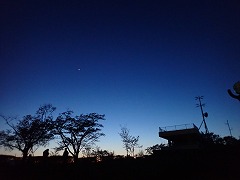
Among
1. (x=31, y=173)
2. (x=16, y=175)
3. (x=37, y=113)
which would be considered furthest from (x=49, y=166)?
(x=37, y=113)

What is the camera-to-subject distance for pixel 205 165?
40.1 ft

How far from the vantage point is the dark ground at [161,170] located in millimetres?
11180

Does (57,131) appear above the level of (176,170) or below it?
above

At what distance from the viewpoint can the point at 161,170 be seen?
1198cm

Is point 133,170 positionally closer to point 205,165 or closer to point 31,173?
point 205,165

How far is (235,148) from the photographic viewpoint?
1454 centimetres

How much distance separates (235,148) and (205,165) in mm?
4145

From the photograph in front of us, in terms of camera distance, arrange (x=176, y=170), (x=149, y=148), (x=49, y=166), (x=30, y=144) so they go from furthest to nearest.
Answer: (x=149, y=148) → (x=30, y=144) → (x=49, y=166) → (x=176, y=170)

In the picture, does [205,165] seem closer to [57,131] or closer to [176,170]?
[176,170]

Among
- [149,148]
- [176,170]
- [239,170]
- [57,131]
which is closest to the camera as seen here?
[239,170]

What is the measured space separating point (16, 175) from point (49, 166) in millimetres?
2330

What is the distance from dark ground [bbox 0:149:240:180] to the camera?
36.7 feet

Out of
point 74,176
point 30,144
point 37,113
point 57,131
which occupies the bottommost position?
point 74,176

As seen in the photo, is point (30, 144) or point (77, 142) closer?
point (30, 144)
